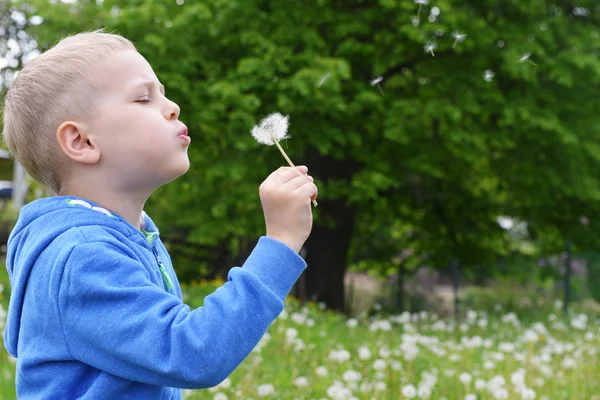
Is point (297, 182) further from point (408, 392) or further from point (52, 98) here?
point (408, 392)

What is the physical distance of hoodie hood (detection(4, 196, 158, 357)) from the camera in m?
1.33

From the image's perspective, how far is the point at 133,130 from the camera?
4.53ft

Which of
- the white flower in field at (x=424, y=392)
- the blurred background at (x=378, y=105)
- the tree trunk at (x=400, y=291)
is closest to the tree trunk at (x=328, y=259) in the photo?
the blurred background at (x=378, y=105)

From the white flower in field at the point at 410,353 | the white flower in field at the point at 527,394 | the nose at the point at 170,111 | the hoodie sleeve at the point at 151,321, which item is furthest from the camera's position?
the white flower in field at the point at 410,353

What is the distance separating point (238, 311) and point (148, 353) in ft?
0.55

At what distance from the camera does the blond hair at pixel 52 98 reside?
1.39 m

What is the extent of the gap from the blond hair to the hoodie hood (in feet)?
0.26

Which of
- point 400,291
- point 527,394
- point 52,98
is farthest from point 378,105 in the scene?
point 52,98

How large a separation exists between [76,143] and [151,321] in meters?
0.40

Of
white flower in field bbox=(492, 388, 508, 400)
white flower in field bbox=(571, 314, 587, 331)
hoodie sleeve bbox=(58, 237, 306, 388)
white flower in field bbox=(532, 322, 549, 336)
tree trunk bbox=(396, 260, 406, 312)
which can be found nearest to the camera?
hoodie sleeve bbox=(58, 237, 306, 388)

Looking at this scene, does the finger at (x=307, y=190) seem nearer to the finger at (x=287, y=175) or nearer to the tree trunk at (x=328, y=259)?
the finger at (x=287, y=175)

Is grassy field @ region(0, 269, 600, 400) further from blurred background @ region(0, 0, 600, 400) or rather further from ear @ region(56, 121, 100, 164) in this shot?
ear @ region(56, 121, 100, 164)

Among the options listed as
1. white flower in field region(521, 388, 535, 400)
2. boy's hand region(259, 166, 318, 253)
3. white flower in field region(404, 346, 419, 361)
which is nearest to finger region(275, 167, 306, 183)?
boy's hand region(259, 166, 318, 253)

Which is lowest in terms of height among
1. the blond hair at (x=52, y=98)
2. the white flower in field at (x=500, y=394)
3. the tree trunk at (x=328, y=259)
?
the tree trunk at (x=328, y=259)
